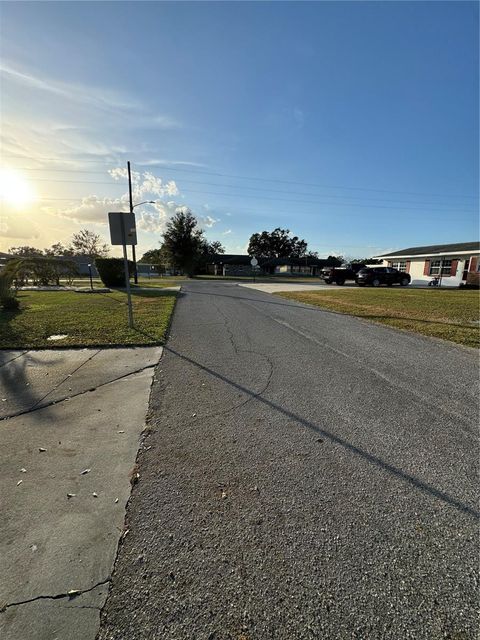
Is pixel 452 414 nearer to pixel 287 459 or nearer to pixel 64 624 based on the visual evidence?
pixel 287 459

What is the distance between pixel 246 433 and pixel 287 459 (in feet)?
1.68

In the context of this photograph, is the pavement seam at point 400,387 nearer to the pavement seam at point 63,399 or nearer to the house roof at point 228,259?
the pavement seam at point 63,399

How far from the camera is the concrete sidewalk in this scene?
1.43 metres

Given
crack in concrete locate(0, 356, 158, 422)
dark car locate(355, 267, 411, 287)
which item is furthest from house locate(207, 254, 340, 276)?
crack in concrete locate(0, 356, 158, 422)

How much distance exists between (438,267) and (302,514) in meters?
35.0

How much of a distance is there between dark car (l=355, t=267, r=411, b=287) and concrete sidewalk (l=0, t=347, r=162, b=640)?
26.3 meters

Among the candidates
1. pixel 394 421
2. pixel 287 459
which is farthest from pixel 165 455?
pixel 394 421

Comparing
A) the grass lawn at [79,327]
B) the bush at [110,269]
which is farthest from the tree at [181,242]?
the grass lawn at [79,327]

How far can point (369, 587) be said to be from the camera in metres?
1.51

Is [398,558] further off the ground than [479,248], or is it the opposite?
[479,248]

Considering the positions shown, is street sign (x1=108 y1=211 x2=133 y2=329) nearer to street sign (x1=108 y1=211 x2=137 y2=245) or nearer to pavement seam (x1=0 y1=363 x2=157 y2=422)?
street sign (x1=108 y1=211 x2=137 y2=245)

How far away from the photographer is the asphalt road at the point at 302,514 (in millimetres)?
1401

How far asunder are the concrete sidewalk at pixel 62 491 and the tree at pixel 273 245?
8606 cm

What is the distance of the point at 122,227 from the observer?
6531 mm
